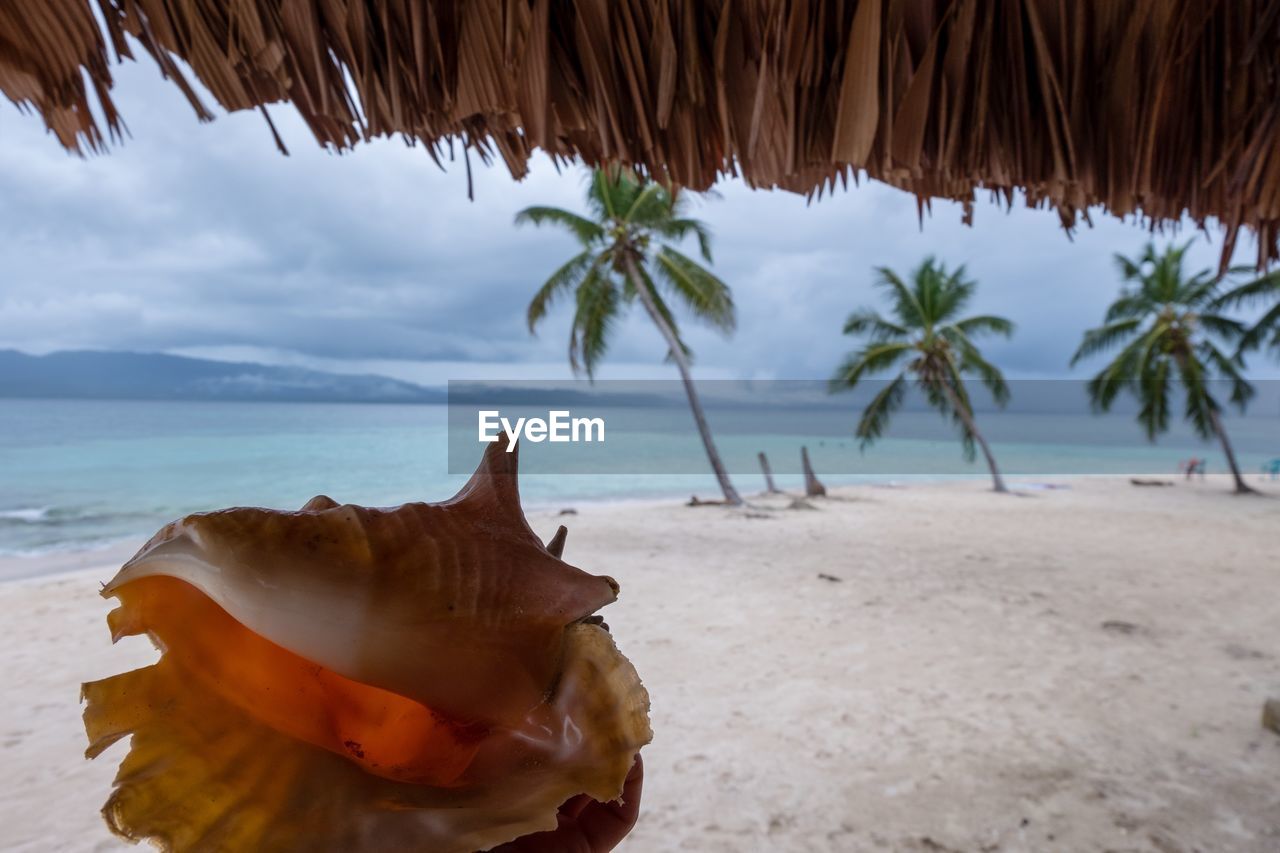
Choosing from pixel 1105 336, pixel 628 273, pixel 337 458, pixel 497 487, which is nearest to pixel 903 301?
pixel 1105 336

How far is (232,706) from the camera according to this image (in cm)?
39

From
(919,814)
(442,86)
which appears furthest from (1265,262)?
(442,86)

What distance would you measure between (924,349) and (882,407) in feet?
5.41

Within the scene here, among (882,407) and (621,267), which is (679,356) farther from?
(882,407)

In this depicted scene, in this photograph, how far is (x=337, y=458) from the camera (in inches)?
883

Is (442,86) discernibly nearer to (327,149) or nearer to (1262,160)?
(327,149)

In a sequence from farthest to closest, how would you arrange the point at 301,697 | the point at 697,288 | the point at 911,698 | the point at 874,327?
the point at 874,327
the point at 697,288
the point at 911,698
the point at 301,697

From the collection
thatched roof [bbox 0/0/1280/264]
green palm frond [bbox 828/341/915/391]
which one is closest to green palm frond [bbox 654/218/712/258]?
green palm frond [bbox 828/341/915/391]

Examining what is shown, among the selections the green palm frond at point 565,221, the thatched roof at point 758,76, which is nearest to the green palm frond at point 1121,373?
the green palm frond at point 565,221

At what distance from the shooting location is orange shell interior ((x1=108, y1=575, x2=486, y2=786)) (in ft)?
1.25

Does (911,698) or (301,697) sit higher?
(301,697)

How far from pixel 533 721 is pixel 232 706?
0.18 m

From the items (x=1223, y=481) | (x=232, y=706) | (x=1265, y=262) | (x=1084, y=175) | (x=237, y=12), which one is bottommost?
(x=1223, y=481)

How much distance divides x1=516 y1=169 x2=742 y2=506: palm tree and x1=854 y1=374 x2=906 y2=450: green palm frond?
3850 millimetres
